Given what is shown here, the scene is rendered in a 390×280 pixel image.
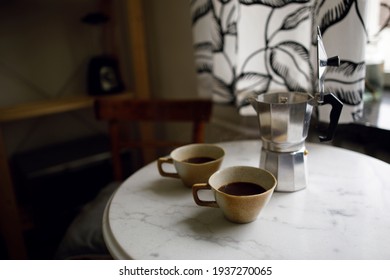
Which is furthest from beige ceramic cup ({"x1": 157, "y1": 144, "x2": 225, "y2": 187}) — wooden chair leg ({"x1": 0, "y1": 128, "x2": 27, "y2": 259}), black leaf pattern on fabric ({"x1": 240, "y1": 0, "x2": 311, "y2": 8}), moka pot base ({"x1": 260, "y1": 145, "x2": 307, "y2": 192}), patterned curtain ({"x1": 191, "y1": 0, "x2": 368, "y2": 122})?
wooden chair leg ({"x1": 0, "y1": 128, "x2": 27, "y2": 259})

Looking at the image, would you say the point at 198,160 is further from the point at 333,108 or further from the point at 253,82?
the point at 253,82

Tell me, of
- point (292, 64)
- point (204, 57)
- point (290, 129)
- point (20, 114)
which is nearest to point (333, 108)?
point (290, 129)

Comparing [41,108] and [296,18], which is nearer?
[296,18]

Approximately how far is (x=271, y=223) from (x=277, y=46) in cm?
55

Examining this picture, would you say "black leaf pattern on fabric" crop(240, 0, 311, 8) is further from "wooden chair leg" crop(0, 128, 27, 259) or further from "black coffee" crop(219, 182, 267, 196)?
"wooden chair leg" crop(0, 128, 27, 259)

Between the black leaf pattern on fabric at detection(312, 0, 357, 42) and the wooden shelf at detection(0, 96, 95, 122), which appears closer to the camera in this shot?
the black leaf pattern on fabric at detection(312, 0, 357, 42)

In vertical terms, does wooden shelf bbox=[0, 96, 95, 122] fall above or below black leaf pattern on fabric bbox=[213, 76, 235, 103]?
below

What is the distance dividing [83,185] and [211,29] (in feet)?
2.78

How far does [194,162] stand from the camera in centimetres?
64

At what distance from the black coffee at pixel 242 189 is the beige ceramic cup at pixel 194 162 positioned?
7 centimetres

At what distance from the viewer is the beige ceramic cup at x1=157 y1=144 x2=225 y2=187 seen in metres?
Answer: 0.58

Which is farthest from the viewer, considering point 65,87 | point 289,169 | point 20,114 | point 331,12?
point 65,87

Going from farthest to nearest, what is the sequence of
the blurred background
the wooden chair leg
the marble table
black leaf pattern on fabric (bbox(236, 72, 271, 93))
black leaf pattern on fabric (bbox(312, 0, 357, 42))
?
the blurred background < the wooden chair leg < black leaf pattern on fabric (bbox(236, 72, 271, 93)) < black leaf pattern on fabric (bbox(312, 0, 357, 42)) < the marble table
